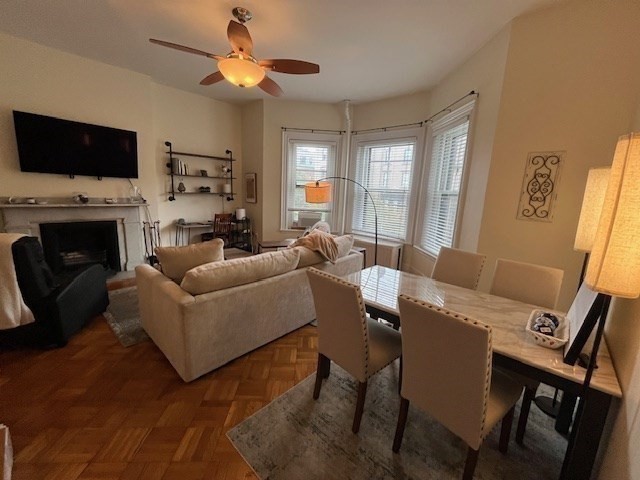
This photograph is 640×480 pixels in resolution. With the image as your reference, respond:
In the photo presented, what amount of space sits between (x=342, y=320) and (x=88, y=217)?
3.97 m

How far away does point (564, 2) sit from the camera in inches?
80.7

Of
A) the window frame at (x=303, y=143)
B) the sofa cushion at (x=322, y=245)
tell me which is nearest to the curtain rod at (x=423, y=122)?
the window frame at (x=303, y=143)

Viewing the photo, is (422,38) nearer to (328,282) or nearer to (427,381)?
(328,282)

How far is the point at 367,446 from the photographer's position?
1.44 metres

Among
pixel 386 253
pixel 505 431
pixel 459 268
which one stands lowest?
pixel 505 431

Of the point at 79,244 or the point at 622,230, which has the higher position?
the point at 622,230

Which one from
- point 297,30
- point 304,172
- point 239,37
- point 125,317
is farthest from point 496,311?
point 304,172

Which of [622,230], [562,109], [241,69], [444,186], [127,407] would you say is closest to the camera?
[622,230]

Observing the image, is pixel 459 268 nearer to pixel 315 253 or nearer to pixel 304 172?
pixel 315 253

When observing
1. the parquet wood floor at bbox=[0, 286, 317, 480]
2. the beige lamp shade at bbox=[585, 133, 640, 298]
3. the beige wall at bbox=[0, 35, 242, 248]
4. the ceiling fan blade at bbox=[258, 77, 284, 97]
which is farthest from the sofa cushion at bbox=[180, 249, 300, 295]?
the beige wall at bbox=[0, 35, 242, 248]

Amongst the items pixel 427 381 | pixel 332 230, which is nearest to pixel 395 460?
pixel 427 381

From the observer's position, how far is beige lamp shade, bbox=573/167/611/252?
1.47m

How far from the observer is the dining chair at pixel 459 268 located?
80.9 inches

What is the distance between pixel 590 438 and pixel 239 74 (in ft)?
9.31
